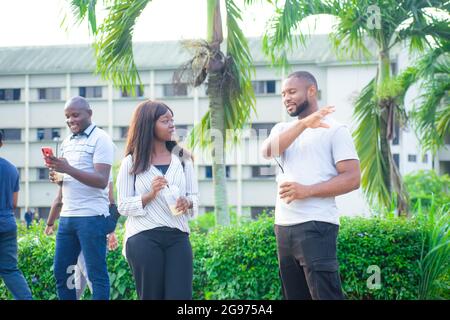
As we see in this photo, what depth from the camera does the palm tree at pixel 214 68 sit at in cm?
844

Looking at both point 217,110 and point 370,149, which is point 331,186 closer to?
point 217,110

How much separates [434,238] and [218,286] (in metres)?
1.85

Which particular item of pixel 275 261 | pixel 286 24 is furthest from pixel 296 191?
pixel 286 24

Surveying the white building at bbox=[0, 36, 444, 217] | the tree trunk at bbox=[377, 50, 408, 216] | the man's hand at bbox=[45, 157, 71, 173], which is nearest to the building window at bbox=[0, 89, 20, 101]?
the white building at bbox=[0, 36, 444, 217]

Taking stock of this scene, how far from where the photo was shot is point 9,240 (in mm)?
6160

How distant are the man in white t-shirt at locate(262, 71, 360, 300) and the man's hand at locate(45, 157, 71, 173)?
61.6 inches

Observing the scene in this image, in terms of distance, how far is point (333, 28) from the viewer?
10.3 m

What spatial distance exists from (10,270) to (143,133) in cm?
200

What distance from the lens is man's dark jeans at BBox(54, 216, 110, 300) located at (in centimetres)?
571

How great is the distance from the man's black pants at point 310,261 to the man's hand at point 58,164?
171 centimetres

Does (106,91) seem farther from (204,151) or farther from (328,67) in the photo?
(204,151)

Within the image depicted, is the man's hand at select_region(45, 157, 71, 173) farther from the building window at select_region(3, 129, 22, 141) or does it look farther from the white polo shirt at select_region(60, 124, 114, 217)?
the building window at select_region(3, 129, 22, 141)

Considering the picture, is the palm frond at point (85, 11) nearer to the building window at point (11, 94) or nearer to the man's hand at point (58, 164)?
the man's hand at point (58, 164)

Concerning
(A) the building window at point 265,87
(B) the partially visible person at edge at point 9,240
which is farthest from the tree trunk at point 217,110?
(A) the building window at point 265,87
